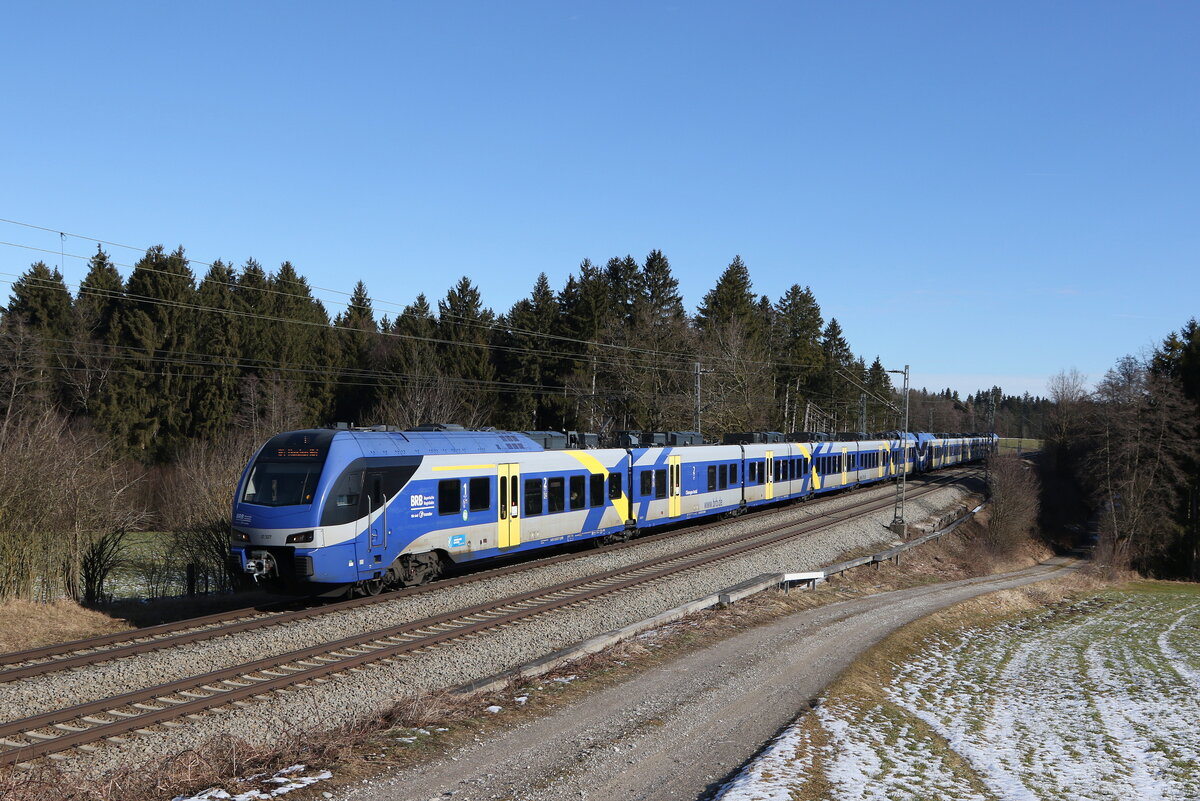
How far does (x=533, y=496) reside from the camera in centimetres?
2155

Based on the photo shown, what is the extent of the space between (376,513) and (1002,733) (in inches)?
438

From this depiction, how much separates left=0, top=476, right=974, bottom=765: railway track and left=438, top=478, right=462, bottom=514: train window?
1.60 meters

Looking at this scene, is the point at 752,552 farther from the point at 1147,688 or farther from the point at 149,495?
the point at 149,495

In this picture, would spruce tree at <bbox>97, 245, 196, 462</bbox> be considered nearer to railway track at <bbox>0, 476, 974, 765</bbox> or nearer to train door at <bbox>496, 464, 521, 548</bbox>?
train door at <bbox>496, 464, 521, 548</bbox>

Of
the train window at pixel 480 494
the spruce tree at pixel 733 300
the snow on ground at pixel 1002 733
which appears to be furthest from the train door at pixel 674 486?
the spruce tree at pixel 733 300

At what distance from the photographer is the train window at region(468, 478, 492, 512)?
1927 centimetres

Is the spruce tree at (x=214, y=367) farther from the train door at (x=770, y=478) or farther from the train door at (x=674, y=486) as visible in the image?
the train door at (x=674, y=486)

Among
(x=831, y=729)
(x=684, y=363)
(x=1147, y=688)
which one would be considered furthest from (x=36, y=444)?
(x=684, y=363)

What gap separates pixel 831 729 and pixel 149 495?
116 ft

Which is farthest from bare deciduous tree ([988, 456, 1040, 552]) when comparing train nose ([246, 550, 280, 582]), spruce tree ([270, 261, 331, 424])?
spruce tree ([270, 261, 331, 424])

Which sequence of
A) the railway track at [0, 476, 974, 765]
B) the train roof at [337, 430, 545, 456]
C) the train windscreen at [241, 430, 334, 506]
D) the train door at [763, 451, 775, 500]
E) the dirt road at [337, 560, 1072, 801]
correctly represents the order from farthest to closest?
→ the train door at [763, 451, 775, 500]
the train roof at [337, 430, 545, 456]
the train windscreen at [241, 430, 334, 506]
the railway track at [0, 476, 974, 765]
the dirt road at [337, 560, 1072, 801]

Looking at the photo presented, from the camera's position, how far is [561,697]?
11055mm

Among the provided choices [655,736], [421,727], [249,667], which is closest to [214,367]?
[249,667]

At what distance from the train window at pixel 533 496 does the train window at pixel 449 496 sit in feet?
8.90
